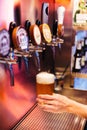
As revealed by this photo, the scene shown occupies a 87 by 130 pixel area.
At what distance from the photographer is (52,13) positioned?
1879 mm

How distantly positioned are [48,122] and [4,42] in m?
0.57

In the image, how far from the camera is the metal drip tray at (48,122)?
1.35 meters

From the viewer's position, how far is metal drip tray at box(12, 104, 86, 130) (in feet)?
4.42

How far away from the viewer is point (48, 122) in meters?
1.41

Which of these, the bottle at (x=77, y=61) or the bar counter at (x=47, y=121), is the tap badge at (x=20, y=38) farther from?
the bottle at (x=77, y=61)

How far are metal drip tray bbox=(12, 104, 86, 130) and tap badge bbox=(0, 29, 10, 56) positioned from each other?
0.47 meters

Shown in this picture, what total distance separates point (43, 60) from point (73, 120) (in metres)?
0.51

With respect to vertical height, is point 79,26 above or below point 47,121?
above

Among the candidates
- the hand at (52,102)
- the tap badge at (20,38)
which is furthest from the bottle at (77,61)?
the hand at (52,102)

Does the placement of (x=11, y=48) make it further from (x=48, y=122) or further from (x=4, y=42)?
(x=48, y=122)

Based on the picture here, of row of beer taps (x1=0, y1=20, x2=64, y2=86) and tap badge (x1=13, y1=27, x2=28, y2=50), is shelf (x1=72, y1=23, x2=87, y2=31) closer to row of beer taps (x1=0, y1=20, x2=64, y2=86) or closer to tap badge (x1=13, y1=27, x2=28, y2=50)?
row of beer taps (x1=0, y1=20, x2=64, y2=86)

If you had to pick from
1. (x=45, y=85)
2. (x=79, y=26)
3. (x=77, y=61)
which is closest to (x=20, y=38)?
(x=45, y=85)

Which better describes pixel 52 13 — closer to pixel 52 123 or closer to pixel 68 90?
pixel 68 90

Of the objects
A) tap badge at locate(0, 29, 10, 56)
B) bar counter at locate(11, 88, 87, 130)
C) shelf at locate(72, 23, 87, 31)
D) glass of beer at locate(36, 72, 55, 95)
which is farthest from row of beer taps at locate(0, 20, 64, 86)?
shelf at locate(72, 23, 87, 31)
